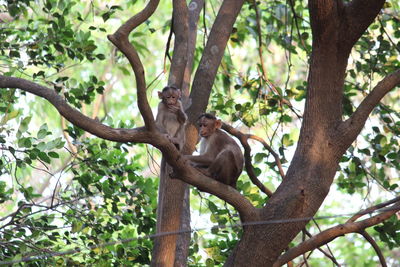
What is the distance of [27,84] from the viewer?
15.3ft

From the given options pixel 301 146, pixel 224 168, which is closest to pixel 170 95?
pixel 224 168

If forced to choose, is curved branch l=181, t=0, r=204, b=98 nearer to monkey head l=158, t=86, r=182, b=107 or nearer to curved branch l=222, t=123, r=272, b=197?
monkey head l=158, t=86, r=182, b=107

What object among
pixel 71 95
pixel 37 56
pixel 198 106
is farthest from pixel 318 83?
pixel 37 56

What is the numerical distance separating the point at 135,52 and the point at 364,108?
73.9 inches

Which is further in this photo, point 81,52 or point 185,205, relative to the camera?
point 81,52

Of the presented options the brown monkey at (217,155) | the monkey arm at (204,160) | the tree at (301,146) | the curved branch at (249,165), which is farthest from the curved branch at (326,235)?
the monkey arm at (204,160)

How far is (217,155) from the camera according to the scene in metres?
6.27

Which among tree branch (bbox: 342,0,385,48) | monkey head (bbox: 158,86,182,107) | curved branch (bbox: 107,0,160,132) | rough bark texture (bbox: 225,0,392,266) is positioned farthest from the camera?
monkey head (bbox: 158,86,182,107)

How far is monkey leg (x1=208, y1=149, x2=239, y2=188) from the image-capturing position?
613cm

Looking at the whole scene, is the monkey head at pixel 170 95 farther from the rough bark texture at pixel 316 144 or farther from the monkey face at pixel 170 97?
the rough bark texture at pixel 316 144

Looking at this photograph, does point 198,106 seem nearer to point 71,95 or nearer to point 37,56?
point 71,95

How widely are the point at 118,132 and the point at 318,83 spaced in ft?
5.49

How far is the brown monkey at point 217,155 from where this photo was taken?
6.12m

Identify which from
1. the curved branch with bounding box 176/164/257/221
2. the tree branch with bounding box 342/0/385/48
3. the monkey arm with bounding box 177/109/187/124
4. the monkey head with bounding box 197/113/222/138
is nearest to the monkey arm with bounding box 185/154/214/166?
the monkey head with bounding box 197/113/222/138
